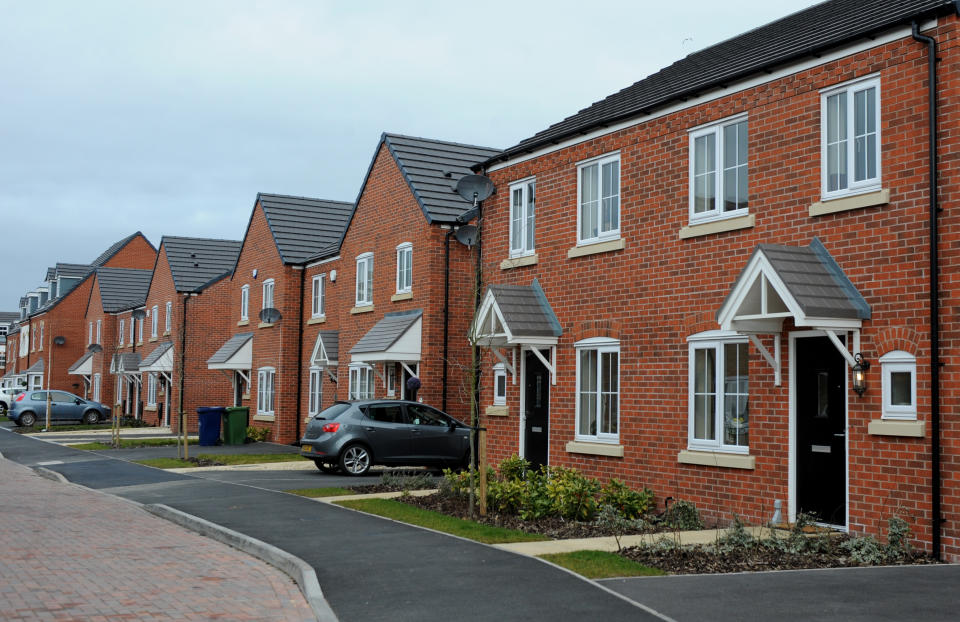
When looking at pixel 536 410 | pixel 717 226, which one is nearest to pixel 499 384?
pixel 536 410

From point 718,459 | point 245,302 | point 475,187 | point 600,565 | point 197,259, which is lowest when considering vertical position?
point 600,565

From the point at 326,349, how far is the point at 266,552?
17433mm

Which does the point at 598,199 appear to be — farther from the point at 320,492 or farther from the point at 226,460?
the point at 226,460

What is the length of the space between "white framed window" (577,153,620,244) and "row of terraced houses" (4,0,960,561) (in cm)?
4

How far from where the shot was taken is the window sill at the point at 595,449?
14703mm

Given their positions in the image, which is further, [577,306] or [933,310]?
[577,306]

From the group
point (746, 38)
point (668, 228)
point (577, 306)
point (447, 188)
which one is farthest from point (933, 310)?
point (447, 188)

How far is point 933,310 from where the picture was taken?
10047 mm

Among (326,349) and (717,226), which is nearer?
(717,226)

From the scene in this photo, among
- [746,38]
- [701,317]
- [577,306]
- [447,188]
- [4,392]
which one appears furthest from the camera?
[4,392]

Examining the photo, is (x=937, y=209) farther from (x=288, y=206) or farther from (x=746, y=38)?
(x=288, y=206)

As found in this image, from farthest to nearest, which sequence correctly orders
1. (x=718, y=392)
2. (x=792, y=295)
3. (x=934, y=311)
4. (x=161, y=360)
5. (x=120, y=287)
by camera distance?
1. (x=120, y=287)
2. (x=161, y=360)
3. (x=718, y=392)
4. (x=792, y=295)
5. (x=934, y=311)

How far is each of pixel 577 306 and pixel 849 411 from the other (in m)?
5.63

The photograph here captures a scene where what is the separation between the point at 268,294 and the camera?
32875 mm
